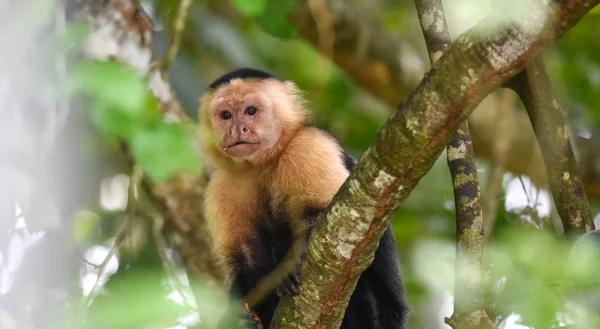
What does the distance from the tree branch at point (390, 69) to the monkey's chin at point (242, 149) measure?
60.0 inches

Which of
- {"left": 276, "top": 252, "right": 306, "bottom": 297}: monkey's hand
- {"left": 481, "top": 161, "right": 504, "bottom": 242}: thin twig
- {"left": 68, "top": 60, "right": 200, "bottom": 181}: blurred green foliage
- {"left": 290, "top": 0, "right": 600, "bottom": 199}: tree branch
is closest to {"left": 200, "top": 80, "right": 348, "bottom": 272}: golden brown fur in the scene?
{"left": 276, "top": 252, "right": 306, "bottom": 297}: monkey's hand

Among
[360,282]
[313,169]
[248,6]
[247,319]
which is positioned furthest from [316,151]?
[248,6]

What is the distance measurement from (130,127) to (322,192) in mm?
1203

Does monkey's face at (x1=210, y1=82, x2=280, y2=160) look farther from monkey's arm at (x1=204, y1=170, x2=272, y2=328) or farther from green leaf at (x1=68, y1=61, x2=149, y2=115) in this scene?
green leaf at (x1=68, y1=61, x2=149, y2=115)

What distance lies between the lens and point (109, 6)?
386cm

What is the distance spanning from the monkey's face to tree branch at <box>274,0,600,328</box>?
3.28 feet

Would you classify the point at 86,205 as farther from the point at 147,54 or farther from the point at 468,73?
the point at 468,73

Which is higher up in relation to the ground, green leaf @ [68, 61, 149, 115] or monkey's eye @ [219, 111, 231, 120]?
monkey's eye @ [219, 111, 231, 120]

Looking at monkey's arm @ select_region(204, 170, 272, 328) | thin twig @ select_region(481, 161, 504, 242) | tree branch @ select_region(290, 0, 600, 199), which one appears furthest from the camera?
tree branch @ select_region(290, 0, 600, 199)

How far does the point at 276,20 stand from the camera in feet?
11.8

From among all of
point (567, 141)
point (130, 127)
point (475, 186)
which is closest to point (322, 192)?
point (475, 186)

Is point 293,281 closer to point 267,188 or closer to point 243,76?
point 267,188

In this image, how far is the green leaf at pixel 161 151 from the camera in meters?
2.12

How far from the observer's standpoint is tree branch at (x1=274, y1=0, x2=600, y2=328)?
5.10 feet
